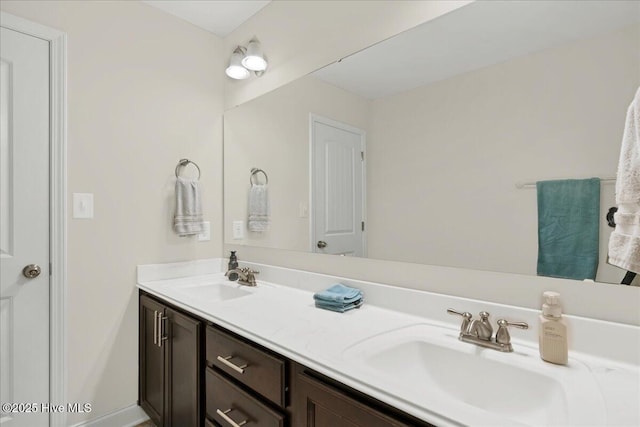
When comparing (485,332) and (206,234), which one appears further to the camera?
(206,234)

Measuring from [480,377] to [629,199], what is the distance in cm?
60

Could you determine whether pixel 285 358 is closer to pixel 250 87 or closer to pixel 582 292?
pixel 582 292

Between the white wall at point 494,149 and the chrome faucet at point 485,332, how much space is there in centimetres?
18

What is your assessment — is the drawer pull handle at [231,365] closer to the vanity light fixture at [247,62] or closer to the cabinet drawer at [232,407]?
the cabinet drawer at [232,407]

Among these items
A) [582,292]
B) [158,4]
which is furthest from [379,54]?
[158,4]

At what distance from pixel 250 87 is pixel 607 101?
1732 millimetres

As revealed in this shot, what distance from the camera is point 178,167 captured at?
2025 millimetres

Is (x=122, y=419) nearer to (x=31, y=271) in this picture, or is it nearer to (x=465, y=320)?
(x=31, y=271)

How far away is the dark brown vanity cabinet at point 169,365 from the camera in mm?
1366

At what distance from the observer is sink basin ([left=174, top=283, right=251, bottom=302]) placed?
1807 millimetres

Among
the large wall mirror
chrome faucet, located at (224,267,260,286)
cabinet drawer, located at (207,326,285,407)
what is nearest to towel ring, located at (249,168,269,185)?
the large wall mirror

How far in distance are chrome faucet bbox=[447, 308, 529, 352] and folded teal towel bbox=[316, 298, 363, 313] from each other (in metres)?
0.40

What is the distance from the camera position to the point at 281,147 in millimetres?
1892

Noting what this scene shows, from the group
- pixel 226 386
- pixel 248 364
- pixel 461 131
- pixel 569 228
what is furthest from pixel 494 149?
pixel 226 386
